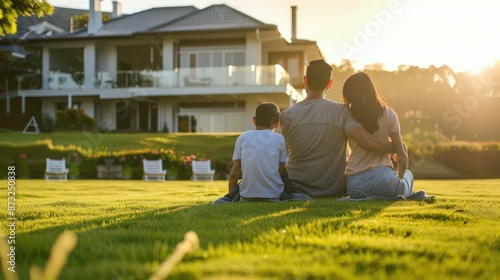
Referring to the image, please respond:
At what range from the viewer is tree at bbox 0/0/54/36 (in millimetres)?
5789

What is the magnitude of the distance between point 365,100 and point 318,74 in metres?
0.70

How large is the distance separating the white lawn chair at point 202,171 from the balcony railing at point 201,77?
456 inches

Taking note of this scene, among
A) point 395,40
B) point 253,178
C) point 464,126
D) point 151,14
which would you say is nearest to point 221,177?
point 395,40

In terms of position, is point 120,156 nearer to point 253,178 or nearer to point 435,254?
point 253,178

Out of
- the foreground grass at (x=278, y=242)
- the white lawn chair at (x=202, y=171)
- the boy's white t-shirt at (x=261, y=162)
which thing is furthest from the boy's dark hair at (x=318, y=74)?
the white lawn chair at (x=202, y=171)

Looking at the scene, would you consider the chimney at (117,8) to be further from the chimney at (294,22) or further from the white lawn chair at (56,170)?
the white lawn chair at (56,170)

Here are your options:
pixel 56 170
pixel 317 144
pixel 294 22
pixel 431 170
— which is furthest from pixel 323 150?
pixel 294 22

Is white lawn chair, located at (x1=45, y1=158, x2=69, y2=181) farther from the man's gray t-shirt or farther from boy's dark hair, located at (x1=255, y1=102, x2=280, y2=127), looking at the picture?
boy's dark hair, located at (x1=255, y1=102, x2=280, y2=127)

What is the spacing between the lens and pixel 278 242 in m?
3.01

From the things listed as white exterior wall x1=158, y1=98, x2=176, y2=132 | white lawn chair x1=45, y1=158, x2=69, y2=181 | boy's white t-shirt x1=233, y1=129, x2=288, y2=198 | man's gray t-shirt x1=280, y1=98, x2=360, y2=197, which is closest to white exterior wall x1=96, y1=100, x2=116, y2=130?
white exterior wall x1=158, y1=98, x2=176, y2=132

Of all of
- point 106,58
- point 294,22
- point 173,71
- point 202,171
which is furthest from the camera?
point 294,22

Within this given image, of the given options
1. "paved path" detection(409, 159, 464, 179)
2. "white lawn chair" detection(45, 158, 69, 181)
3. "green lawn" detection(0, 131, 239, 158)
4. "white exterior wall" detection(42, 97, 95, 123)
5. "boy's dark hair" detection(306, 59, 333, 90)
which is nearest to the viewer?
"boy's dark hair" detection(306, 59, 333, 90)

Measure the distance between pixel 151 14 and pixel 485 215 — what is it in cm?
3607

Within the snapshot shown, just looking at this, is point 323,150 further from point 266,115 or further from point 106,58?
point 106,58
